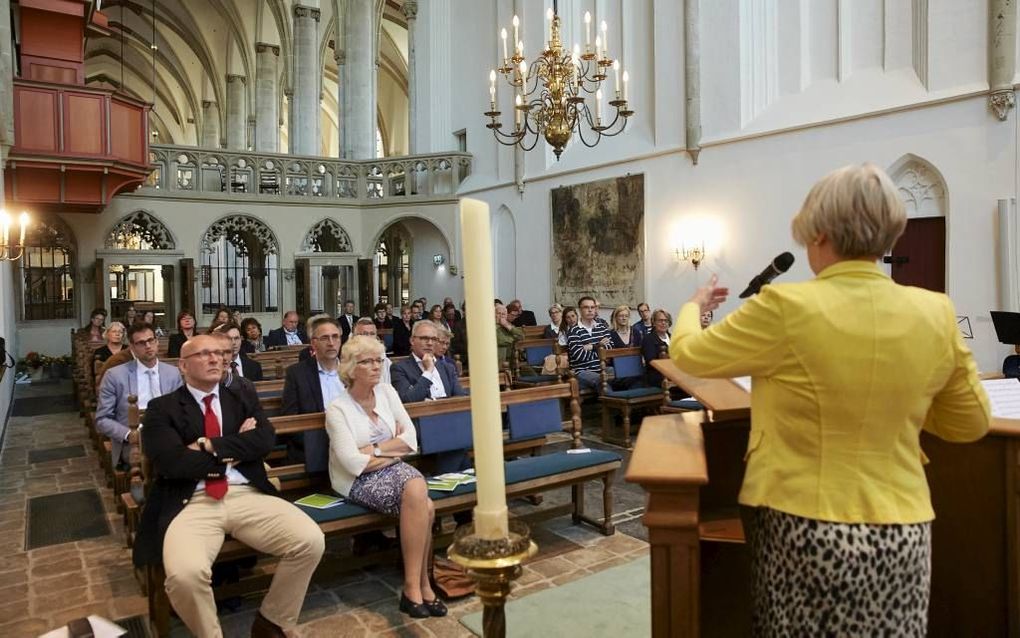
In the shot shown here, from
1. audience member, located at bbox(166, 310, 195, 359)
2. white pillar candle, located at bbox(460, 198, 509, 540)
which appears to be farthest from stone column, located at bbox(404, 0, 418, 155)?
white pillar candle, located at bbox(460, 198, 509, 540)

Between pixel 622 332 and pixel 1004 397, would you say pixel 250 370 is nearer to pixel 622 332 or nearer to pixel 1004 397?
pixel 622 332

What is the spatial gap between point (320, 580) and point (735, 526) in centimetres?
263

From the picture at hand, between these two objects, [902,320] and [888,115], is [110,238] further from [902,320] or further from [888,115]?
[902,320]

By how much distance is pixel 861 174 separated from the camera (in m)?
1.36

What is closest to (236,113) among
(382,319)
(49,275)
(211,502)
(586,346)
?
(49,275)

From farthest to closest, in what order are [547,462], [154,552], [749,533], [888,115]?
[888,115], [547,462], [154,552], [749,533]

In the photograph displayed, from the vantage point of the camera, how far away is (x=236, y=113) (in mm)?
24688

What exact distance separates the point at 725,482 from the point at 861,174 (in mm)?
1225

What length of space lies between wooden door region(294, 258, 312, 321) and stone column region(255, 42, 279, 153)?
7914 millimetres

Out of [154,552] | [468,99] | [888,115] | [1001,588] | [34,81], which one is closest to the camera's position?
[1001,588]

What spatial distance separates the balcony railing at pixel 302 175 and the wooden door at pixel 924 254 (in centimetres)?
976

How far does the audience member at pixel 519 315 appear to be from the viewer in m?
12.1

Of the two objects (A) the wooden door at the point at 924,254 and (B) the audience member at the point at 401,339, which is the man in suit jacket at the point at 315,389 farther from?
(A) the wooden door at the point at 924,254

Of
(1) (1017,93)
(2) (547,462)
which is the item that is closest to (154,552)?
(2) (547,462)
